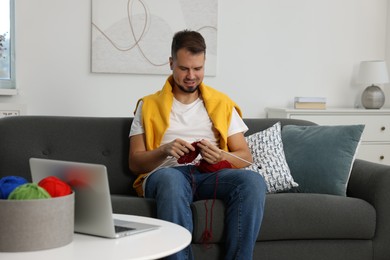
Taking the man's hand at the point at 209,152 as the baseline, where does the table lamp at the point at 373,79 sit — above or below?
above

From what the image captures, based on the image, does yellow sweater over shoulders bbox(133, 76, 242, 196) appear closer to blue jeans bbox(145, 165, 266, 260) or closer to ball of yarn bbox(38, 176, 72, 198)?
blue jeans bbox(145, 165, 266, 260)

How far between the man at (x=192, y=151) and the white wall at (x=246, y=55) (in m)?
1.55

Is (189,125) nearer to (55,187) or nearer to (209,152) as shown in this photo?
(209,152)

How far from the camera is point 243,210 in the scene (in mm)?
2602

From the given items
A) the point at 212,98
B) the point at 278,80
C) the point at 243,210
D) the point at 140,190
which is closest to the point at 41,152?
the point at 140,190

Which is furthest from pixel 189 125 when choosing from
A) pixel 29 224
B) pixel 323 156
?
pixel 29 224

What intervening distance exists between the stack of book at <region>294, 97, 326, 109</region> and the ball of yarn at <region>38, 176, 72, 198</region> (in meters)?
3.35

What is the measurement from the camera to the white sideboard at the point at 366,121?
4.79 m

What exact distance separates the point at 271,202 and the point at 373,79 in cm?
253

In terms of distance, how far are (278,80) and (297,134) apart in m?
1.77

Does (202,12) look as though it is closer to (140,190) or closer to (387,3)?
(387,3)

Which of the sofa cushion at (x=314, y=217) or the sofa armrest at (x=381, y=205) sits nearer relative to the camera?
the sofa cushion at (x=314, y=217)

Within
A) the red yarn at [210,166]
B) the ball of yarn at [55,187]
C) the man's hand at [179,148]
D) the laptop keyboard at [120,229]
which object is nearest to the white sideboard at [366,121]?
the red yarn at [210,166]

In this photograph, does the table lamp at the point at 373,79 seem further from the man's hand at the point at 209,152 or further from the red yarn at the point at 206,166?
the man's hand at the point at 209,152
